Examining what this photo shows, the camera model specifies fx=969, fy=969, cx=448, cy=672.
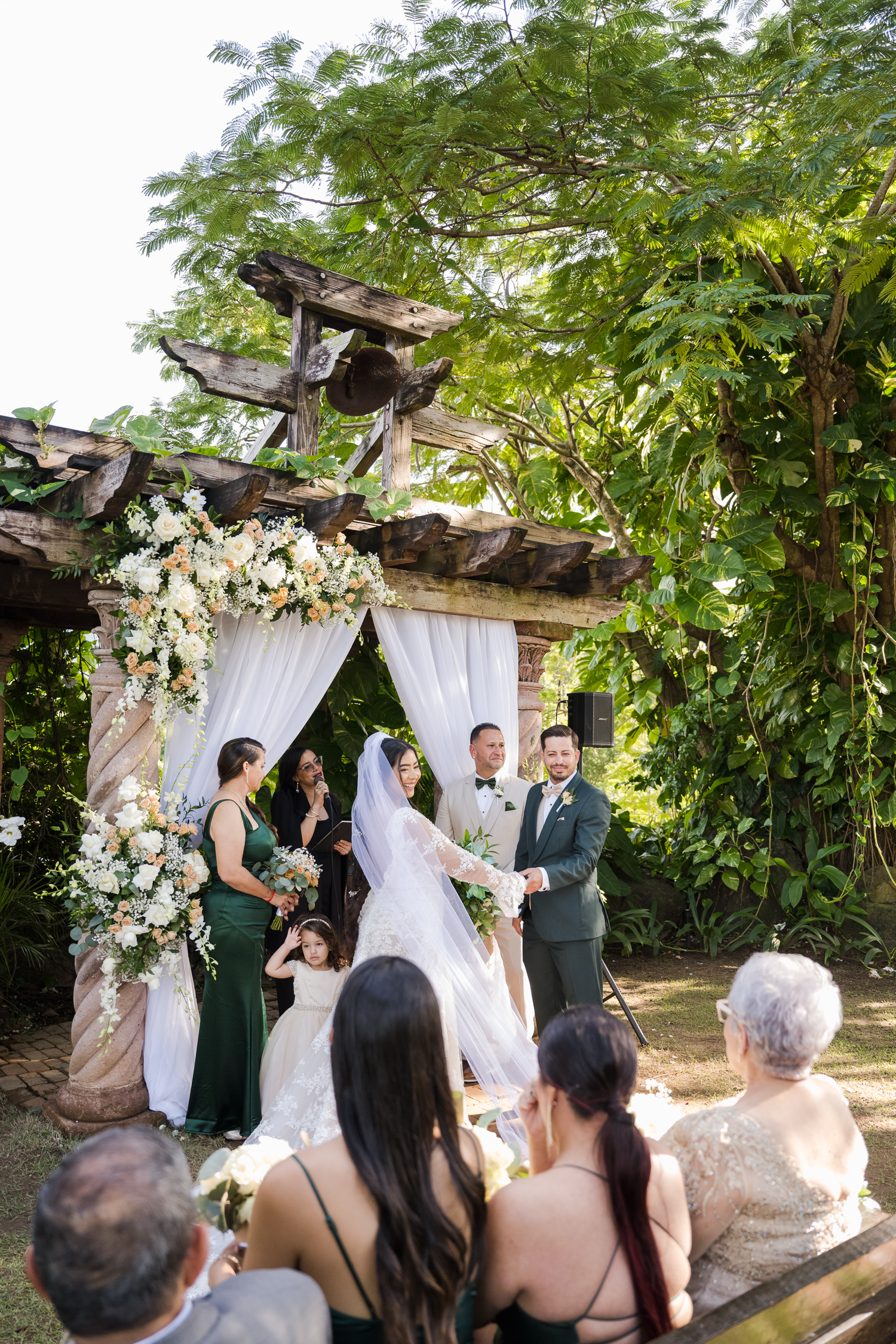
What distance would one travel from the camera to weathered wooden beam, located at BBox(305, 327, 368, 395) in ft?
15.8

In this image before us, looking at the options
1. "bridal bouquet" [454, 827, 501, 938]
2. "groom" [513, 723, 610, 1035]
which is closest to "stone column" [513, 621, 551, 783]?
"groom" [513, 723, 610, 1035]

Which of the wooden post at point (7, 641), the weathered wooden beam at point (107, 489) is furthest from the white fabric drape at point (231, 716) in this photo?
the wooden post at point (7, 641)

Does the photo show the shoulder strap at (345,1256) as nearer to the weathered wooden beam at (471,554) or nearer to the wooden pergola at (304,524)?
the wooden pergola at (304,524)

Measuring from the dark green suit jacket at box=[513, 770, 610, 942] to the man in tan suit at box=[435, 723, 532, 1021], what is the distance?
383mm

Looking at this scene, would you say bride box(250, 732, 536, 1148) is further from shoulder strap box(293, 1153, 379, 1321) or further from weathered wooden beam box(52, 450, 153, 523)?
shoulder strap box(293, 1153, 379, 1321)

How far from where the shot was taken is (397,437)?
5.26 meters

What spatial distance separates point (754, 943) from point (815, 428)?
14.4 feet

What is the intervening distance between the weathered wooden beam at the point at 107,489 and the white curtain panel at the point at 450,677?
65.7 inches

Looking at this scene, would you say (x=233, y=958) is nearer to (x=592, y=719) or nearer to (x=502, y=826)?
(x=502, y=826)

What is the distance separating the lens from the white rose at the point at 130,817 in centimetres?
415

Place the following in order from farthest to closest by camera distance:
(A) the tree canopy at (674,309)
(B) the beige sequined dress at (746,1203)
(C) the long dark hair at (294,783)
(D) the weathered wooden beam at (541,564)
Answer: (A) the tree canopy at (674,309)
(D) the weathered wooden beam at (541,564)
(C) the long dark hair at (294,783)
(B) the beige sequined dress at (746,1203)

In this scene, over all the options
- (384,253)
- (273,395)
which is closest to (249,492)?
(273,395)

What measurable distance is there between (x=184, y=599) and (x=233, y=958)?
1.64 meters

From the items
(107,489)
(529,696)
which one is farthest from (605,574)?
(107,489)
